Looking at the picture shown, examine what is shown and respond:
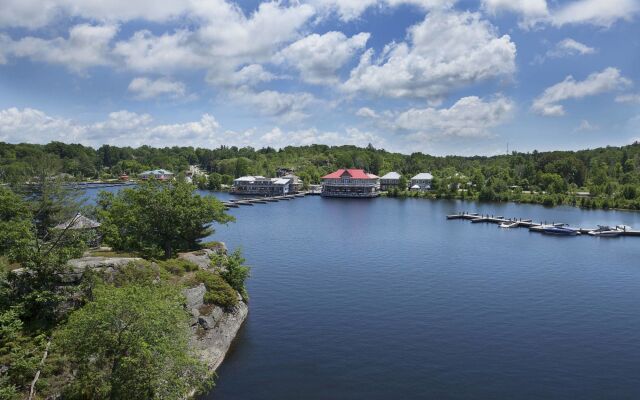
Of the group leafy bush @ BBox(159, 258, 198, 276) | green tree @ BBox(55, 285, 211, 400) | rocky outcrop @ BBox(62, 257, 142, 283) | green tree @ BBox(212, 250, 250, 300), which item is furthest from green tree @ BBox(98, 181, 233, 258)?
green tree @ BBox(55, 285, 211, 400)

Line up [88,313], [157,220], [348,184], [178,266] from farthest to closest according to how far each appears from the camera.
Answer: [348,184] < [157,220] < [178,266] < [88,313]

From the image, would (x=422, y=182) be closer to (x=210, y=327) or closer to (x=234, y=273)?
(x=234, y=273)

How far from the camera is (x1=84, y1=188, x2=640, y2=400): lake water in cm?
2750

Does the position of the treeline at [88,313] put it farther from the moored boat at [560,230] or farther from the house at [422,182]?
the house at [422,182]

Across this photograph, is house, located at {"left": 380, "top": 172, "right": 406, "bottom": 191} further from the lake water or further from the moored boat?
the lake water

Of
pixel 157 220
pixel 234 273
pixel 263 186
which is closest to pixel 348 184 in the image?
pixel 263 186

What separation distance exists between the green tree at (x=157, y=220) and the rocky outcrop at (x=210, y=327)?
343 inches

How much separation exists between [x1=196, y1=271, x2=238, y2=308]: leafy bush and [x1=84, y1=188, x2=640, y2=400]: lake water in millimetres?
2479

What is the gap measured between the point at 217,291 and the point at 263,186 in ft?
422

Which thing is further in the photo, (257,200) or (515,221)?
(257,200)

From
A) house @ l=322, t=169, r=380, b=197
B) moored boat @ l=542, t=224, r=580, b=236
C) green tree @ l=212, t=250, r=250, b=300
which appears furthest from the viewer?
house @ l=322, t=169, r=380, b=197

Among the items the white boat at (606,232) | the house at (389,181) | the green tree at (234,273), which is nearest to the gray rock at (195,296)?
the green tree at (234,273)

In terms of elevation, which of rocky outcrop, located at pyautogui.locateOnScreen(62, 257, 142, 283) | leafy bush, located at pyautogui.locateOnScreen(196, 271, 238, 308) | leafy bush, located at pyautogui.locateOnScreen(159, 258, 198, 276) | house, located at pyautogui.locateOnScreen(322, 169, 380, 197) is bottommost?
leafy bush, located at pyautogui.locateOnScreen(196, 271, 238, 308)

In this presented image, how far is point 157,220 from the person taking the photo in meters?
42.6
